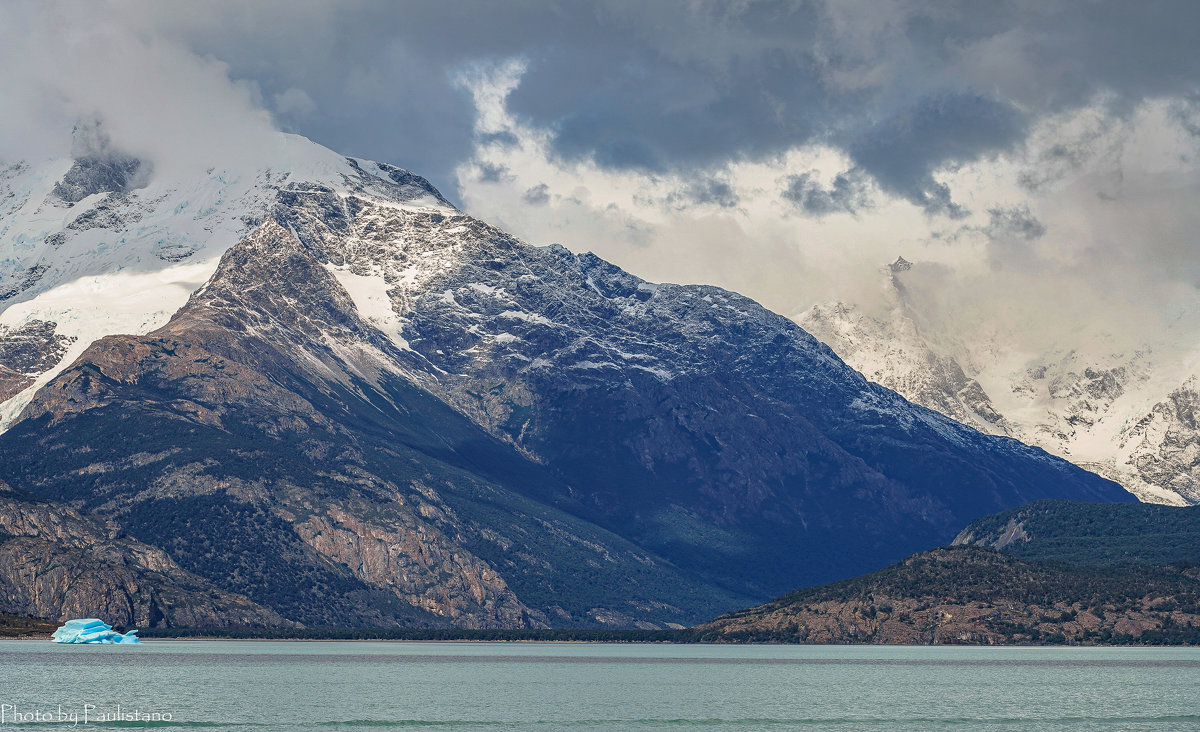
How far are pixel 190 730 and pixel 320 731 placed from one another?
1679 centimetres

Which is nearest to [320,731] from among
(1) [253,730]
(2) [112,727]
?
(1) [253,730]

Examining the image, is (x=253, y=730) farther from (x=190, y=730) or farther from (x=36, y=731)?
(x=36, y=731)

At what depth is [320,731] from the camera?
19950 centimetres

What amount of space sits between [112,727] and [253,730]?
18.2m

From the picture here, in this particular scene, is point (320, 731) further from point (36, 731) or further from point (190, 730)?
point (36, 731)

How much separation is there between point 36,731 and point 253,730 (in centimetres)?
2617

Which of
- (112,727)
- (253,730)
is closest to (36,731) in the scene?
(112,727)

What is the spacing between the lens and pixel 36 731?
19000cm

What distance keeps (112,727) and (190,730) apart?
973cm

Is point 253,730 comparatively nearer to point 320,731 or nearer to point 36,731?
point 320,731

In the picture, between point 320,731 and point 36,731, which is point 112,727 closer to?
point 36,731

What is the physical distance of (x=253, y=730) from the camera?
648 ft

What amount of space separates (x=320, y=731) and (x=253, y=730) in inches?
333

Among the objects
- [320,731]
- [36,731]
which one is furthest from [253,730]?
[36,731]
